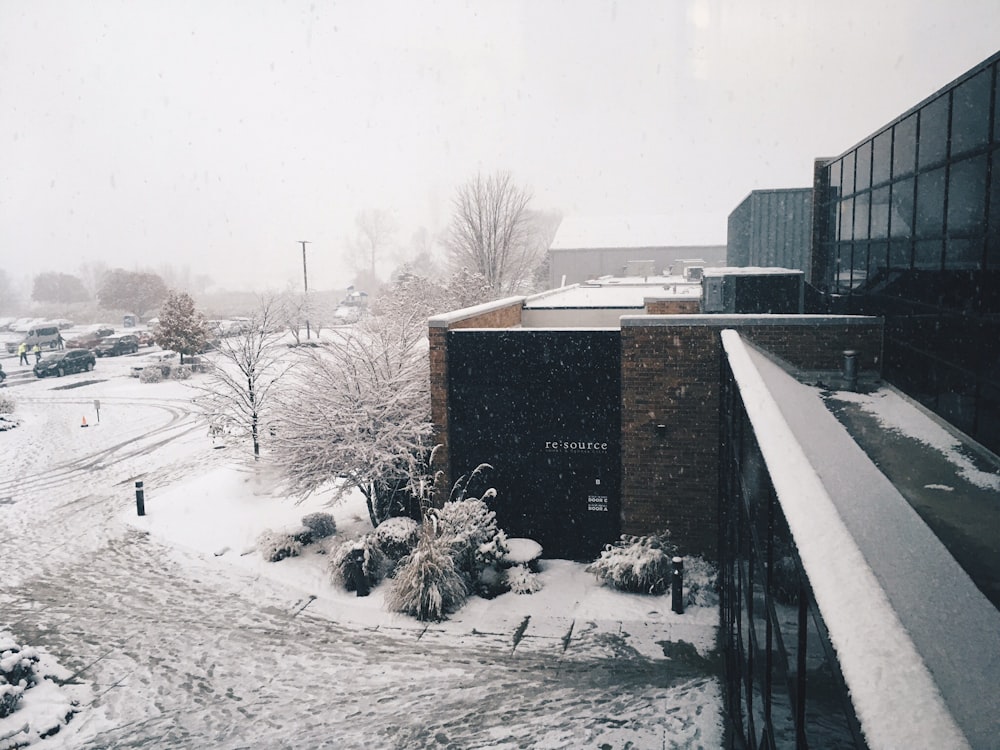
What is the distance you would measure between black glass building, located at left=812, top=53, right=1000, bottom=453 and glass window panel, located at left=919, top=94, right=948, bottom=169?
A: 1 centimetres

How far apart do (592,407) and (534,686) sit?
18.2 ft

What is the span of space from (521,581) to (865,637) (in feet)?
33.6

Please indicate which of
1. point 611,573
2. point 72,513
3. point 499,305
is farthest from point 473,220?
point 611,573

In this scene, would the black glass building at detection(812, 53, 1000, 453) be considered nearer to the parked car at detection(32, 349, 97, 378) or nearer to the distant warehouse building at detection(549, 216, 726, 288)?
the parked car at detection(32, 349, 97, 378)

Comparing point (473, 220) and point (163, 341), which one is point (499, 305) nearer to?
point (163, 341)

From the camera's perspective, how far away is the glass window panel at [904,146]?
34.2 ft

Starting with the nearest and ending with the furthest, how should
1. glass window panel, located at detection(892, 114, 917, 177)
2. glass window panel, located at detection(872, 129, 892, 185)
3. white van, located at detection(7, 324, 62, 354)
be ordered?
glass window panel, located at detection(892, 114, 917, 177)
glass window panel, located at detection(872, 129, 892, 185)
white van, located at detection(7, 324, 62, 354)

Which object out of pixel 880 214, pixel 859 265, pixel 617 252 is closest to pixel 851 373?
pixel 880 214

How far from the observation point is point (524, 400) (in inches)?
526

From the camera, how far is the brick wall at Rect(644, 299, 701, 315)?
19812 mm

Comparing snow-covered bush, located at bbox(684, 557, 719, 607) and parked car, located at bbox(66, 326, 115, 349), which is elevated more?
parked car, located at bbox(66, 326, 115, 349)

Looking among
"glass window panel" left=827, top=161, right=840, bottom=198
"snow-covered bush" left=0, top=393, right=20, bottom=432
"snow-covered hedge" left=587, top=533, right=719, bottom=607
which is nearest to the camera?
"snow-covered hedge" left=587, top=533, right=719, bottom=607

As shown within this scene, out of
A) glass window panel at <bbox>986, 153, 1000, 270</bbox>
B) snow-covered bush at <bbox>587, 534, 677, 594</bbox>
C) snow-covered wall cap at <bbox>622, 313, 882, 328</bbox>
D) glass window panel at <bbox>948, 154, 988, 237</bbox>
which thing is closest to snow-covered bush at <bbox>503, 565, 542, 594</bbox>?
snow-covered bush at <bbox>587, 534, 677, 594</bbox>

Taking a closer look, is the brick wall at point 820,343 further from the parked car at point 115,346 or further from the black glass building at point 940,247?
the parked car at point 115,346
